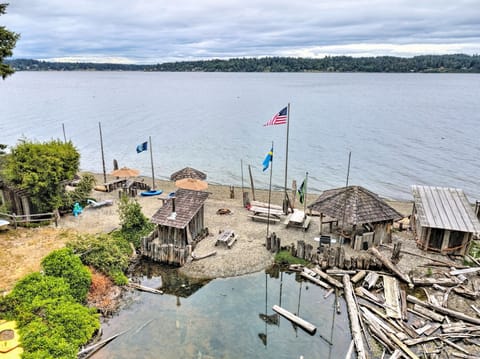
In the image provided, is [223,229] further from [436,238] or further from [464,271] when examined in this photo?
[464,271]

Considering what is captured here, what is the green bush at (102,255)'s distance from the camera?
621 inches

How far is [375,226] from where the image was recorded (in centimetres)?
1880

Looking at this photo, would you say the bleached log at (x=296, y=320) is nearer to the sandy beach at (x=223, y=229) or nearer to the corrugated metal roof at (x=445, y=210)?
the sandy beach at (x=223, y=229)

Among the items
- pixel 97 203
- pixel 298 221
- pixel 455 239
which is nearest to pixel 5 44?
pixel 97 203

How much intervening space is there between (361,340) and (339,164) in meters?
30.1

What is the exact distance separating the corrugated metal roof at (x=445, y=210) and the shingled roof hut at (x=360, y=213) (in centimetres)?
131

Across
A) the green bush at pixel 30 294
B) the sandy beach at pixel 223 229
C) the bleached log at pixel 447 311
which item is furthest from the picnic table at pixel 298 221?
the green bush at pixel 30 294

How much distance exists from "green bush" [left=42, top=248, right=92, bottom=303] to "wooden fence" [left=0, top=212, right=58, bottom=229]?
662cm

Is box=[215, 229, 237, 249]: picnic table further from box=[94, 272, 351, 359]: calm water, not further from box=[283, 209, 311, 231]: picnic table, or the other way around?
box=[283, 209, 311, 231]: picnic table

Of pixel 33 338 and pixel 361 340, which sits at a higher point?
pixel 33 338

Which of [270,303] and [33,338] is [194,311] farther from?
[33,338]

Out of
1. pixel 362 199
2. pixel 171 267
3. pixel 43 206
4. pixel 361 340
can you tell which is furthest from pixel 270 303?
pixel 43 206

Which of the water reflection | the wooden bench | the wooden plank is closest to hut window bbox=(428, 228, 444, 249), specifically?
the wooden plank

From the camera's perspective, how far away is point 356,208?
18.0m
